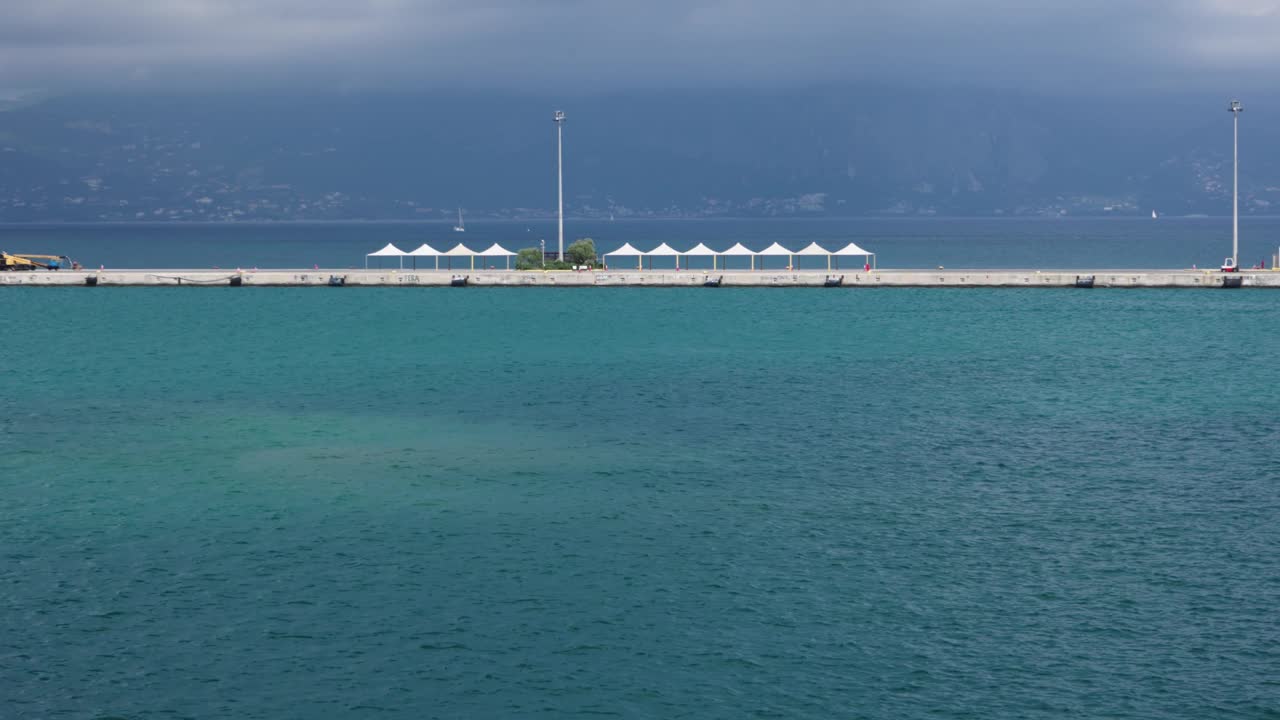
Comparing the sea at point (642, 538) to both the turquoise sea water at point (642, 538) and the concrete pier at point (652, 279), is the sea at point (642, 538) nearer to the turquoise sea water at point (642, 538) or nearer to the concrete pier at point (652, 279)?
the turquoise sea water at point (642, 538)

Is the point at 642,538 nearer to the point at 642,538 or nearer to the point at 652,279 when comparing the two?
the point at 642,538

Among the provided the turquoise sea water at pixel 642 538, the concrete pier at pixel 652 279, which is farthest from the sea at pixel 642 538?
the concrete pier at pixel 652 279

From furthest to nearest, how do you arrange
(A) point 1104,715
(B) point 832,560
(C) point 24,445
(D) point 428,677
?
1. (C) point 24,445
2. (B) point 832,560
3. (D) point 428,677
4. (A) point 1104,715

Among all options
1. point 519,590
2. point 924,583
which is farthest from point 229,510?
point 924,583

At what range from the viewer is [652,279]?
120 meters

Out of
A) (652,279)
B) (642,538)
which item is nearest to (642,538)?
(642,538)

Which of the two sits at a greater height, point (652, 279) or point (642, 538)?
point (652, 279)

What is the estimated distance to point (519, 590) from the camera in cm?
3114

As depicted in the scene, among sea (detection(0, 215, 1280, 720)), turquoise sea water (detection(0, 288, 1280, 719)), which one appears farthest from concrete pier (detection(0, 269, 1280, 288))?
sea (detection(0, 215, 1280, 720))

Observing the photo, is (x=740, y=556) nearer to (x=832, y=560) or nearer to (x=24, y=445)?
(x=832, y=560)

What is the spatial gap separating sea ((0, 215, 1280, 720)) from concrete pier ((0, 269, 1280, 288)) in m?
42.7

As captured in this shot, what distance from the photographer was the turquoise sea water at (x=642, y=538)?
84.7 ft

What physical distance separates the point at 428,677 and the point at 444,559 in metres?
7.51

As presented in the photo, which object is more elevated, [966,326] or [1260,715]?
[966,326]
